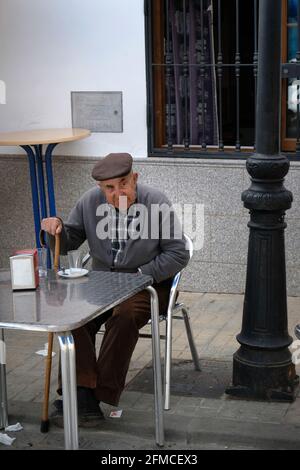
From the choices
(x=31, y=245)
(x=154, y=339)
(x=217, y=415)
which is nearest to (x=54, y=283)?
(x=154, y=339)

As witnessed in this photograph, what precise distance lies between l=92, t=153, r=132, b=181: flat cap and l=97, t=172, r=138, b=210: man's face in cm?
3

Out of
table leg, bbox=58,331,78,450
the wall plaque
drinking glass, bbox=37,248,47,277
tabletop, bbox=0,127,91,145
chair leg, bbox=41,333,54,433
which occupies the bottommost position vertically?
chair leg, bbox=41,333,54,433

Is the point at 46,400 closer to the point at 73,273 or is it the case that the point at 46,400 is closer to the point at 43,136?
the point at 73,273

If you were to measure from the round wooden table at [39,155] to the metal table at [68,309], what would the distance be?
2.01 m

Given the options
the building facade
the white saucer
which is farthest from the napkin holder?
the building facade

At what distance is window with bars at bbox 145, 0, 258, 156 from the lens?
22.6 ft

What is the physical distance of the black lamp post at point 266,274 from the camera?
4.80m

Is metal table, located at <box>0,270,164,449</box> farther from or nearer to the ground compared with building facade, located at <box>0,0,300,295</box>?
nearer to the ground

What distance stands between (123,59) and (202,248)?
1536 mm

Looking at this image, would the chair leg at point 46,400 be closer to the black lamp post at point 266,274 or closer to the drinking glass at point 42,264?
the drinking glass at point 42,264

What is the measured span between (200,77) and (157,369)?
318cm

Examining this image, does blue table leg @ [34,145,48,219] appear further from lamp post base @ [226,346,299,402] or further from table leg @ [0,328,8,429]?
lamp post base @ [226,346,299,402]

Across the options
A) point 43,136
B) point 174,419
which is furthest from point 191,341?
point 43,136
